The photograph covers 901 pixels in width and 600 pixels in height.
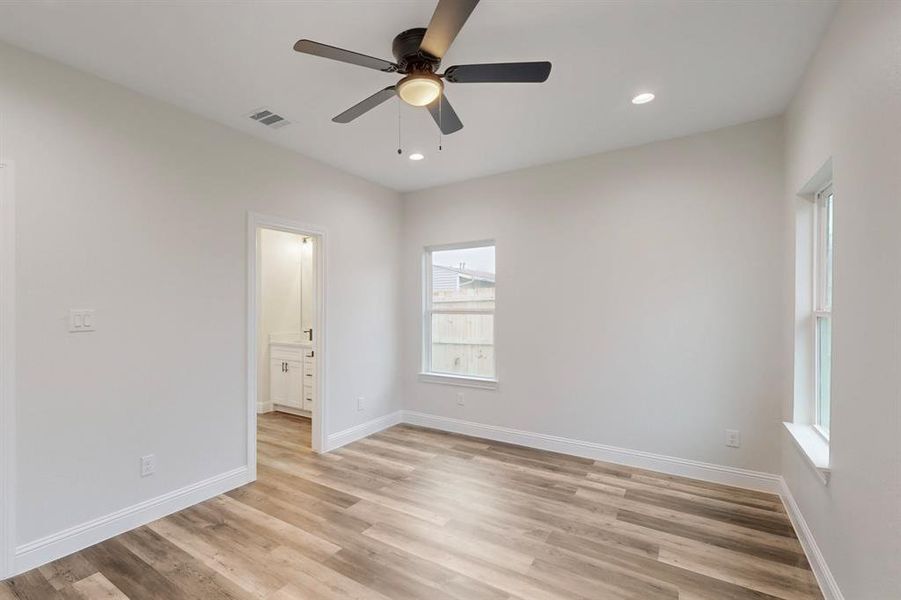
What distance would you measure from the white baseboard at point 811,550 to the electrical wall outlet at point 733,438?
0.35 metres

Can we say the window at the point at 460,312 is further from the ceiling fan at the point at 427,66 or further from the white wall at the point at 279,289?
the ceiling fan at the point at 427,66

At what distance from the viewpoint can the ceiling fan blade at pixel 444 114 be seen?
2135mm

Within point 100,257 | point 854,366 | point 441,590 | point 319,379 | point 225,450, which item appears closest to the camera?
point 854,366

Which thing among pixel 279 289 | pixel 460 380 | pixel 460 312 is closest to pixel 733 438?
pixel 460 380

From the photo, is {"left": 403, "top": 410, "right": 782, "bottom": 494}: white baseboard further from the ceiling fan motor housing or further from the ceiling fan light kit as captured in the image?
the ceiling fan motor housing

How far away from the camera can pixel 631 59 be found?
2260 mm

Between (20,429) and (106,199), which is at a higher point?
(106,199)

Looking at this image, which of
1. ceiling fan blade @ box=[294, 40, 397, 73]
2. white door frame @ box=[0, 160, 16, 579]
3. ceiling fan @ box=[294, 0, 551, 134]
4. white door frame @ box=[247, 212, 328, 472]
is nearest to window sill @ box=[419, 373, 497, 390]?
white door frame @ box=[247, 212, 328, 472]

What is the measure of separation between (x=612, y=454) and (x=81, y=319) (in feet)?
13.2

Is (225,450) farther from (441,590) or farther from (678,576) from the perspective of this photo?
(678,576)

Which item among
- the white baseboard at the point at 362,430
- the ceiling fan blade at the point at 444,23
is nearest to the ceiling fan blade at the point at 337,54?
the ceiling fan blade at the point at 444,23

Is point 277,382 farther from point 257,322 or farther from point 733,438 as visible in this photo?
point 733,438

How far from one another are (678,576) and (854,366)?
1.33 metres

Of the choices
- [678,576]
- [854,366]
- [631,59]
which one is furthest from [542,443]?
[631,59]
